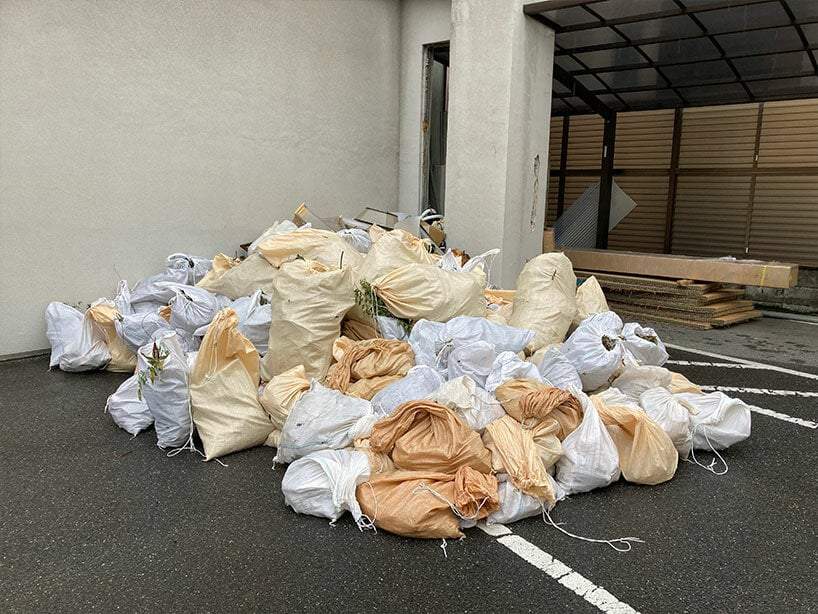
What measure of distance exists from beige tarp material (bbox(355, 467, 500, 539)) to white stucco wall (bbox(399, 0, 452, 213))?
504 cm

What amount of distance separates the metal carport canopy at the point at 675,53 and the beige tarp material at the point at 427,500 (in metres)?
4.55

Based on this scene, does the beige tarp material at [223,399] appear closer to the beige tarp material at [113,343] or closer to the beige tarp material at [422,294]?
the beige tarp material at [422,294]

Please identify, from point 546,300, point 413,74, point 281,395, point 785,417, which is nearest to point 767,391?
point 785,417

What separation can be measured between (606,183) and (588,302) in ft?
16.7

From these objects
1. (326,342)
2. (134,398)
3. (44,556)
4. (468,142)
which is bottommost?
(44,556)

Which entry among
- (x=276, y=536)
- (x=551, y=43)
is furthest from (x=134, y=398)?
(x=551, y=43)

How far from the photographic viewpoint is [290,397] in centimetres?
301

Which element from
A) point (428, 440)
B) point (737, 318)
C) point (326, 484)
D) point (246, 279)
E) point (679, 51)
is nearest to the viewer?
point (326, 484)

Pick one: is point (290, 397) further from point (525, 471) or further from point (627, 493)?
point (627, 493)

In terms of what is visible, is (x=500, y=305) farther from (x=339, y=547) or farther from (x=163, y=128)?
(x=163, y=128)

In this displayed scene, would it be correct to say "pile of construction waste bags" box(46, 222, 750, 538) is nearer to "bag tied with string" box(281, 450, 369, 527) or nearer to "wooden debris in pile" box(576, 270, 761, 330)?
"bag tied with string" box(281, 450, 369, 527)

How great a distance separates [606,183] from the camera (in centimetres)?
886

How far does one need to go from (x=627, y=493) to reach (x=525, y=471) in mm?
581

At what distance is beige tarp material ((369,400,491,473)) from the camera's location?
244cm
